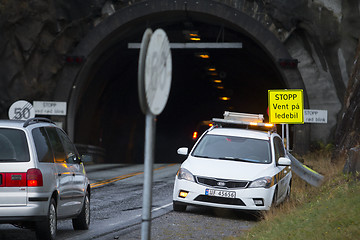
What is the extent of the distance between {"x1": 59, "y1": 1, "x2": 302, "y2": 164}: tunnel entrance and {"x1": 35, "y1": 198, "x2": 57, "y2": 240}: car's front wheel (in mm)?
22449

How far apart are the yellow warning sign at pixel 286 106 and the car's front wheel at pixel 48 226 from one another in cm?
1426

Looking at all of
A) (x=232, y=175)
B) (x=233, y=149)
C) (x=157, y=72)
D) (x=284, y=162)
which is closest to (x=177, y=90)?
(x=233, y=149)

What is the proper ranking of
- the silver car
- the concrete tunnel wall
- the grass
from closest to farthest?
the grass
the silver car
the concrete tunnel wall

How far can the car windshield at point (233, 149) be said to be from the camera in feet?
51.8

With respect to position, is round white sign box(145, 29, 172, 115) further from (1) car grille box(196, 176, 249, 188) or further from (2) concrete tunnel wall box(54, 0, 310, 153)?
(2) concrete tunnel wall box(54, 0, 310, 153)

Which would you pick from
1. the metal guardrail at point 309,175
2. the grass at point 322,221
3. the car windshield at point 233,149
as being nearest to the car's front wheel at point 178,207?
the car windshield at point 233,149

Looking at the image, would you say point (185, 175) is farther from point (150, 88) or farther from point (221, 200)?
point (150, 88)

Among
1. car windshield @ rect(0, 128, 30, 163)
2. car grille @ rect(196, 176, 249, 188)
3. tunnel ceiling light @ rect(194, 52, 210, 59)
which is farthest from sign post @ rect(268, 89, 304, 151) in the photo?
tunnel ceiling light @ rect(194, 52, 210, 59)

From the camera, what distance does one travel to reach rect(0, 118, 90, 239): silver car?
968cm

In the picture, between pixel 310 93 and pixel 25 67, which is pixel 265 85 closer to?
pixel 310 93

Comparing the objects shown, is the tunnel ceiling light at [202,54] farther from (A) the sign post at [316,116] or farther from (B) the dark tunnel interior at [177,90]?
(A) the sign post at [316,116]

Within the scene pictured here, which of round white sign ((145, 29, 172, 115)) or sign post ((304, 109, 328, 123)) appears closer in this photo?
round white sign ((145, 29, 172, 115))

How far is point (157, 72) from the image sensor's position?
239 inches

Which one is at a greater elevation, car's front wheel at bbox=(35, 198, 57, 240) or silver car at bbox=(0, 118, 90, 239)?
silver car at bbox=(0, 118, 90, 239)
